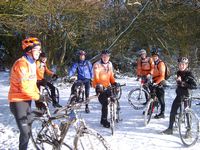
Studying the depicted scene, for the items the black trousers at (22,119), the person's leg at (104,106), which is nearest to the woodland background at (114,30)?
the person's leg at (104,106)

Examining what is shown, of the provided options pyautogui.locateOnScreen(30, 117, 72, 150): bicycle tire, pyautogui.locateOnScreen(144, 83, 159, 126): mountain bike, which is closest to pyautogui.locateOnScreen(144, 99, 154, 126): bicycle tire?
pyautogui.locateOnScreen(144, 83, 159, 126): mountain bike

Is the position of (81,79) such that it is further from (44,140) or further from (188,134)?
(44,140)

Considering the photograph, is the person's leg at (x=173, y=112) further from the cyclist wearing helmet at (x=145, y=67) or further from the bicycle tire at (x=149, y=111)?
the cyclist wearing helmet at (x=145, y=67)

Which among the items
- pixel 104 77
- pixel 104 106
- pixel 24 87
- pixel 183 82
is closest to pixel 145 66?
pixel 104 77

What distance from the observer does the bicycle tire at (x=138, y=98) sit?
1031 centimetres

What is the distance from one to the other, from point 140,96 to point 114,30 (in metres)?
9.56

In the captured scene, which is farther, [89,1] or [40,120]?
[89,1]

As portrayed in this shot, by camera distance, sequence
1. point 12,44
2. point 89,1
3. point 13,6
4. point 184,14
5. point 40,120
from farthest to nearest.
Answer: point 12,44
point 89,1
point 184,14
point 13,6
point 40,120

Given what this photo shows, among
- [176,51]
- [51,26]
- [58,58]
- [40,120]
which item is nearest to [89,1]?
[51,26]

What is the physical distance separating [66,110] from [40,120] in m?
1.00

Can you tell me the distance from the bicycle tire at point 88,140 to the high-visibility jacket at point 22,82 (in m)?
0.89

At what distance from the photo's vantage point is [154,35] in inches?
737

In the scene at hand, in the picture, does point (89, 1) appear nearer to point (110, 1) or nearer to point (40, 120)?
point (110, 1)

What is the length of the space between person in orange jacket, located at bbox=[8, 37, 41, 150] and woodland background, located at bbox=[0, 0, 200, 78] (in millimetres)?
7029
